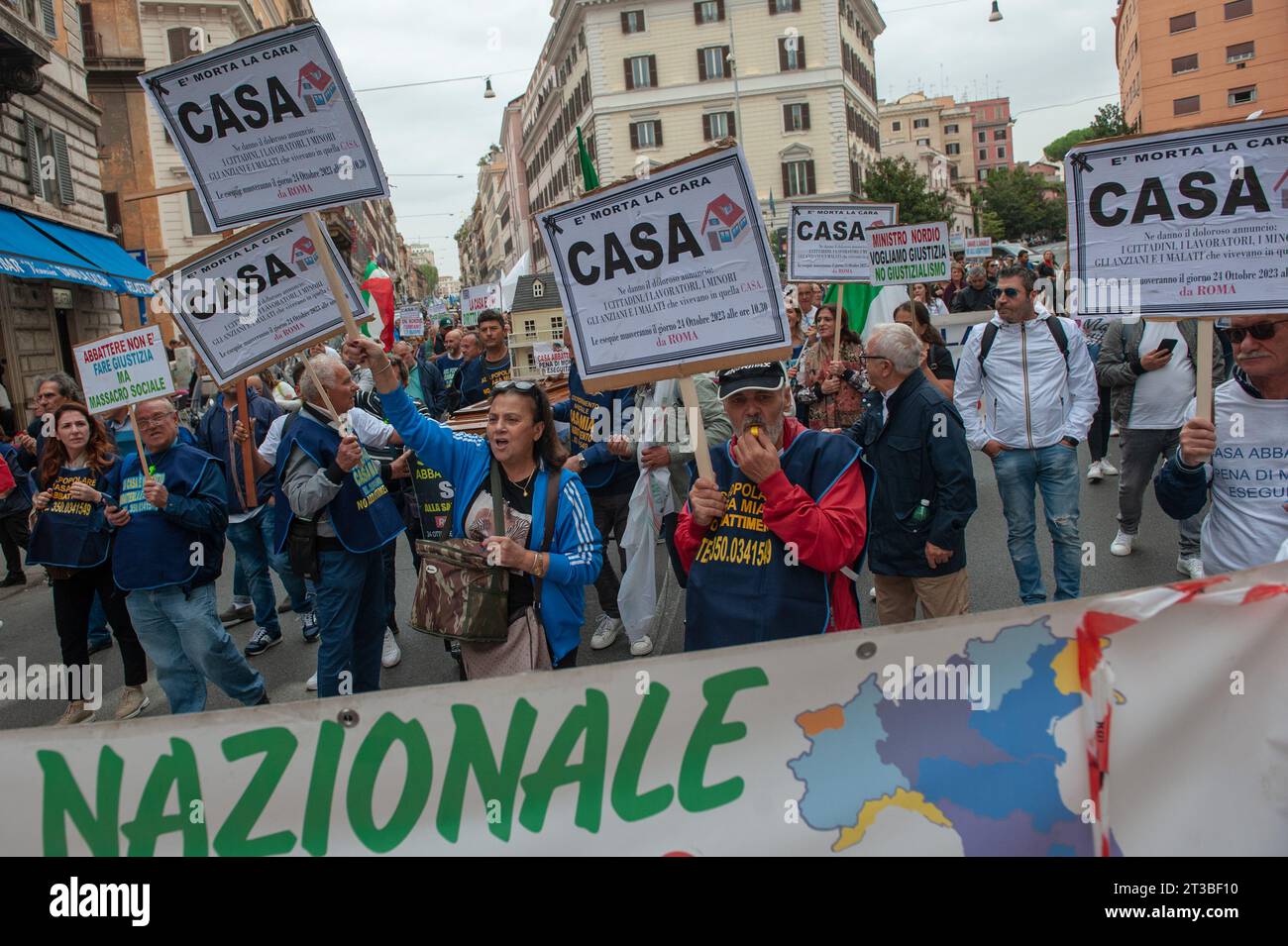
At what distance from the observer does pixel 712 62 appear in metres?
54.7

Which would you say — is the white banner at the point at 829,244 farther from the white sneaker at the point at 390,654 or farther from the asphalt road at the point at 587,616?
the white sneaker at the point at 390,654

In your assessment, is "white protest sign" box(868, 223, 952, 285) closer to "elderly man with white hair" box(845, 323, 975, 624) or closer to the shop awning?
"elderly man with white hair" box(845, 323, 975, 624)

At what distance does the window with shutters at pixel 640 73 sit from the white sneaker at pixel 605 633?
5325 centimetres

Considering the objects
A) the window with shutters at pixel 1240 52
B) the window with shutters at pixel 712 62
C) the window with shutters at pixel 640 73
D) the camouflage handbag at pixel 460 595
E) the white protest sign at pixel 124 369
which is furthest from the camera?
the window with shutters at pixel 1240 52

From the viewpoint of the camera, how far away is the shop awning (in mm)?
17484

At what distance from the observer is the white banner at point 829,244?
8367mm

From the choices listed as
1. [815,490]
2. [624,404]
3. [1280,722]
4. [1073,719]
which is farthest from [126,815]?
[624,404]

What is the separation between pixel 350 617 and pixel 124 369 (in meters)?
2.14

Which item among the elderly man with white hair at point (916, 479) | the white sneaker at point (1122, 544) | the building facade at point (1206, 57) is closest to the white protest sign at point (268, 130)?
the elderly man with white hair at point (916, 479)

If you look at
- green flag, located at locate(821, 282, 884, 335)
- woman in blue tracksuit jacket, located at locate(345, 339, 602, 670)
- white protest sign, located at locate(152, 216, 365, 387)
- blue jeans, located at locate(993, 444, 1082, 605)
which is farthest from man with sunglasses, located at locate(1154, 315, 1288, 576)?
green flag, located at locate(821, 282, 884, 335)

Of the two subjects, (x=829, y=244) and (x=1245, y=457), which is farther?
(x=829, y=244)

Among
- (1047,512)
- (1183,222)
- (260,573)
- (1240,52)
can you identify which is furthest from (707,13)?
(1183,222)

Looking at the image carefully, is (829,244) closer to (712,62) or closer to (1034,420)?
(1034,420)
